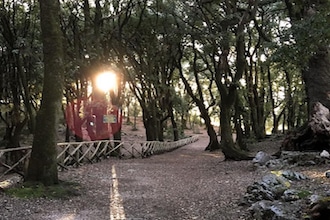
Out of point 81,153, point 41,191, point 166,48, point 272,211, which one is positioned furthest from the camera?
point 166,48

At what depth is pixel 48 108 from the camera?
28.9 feet

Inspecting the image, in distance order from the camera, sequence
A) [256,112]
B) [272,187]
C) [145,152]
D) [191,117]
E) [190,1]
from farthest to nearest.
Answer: [191,117], [256,112], [145,152], [190,1], [272,187]

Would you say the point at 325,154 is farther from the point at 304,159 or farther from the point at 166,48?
the point at 166,48

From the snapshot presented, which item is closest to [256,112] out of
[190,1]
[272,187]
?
[190,1]

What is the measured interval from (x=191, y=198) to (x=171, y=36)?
571 inches

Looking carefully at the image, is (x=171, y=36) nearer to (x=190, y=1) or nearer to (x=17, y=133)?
(x=190, y=1)

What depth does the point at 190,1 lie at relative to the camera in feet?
58.1

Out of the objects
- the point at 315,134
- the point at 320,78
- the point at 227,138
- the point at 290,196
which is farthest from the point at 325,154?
the point at 290,196

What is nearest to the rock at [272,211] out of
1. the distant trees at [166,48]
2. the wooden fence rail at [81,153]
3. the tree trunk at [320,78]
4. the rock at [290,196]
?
the rock at [290,196]

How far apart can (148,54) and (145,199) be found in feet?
53.6

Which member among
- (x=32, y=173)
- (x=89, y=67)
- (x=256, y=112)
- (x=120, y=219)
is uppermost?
(x=89, y=67)

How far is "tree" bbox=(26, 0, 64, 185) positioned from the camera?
8766 millimetres

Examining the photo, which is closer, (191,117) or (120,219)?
(120,219)

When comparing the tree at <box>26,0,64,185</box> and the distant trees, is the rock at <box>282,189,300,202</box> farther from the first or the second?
the tree at <box>26,0,64,185</box>
